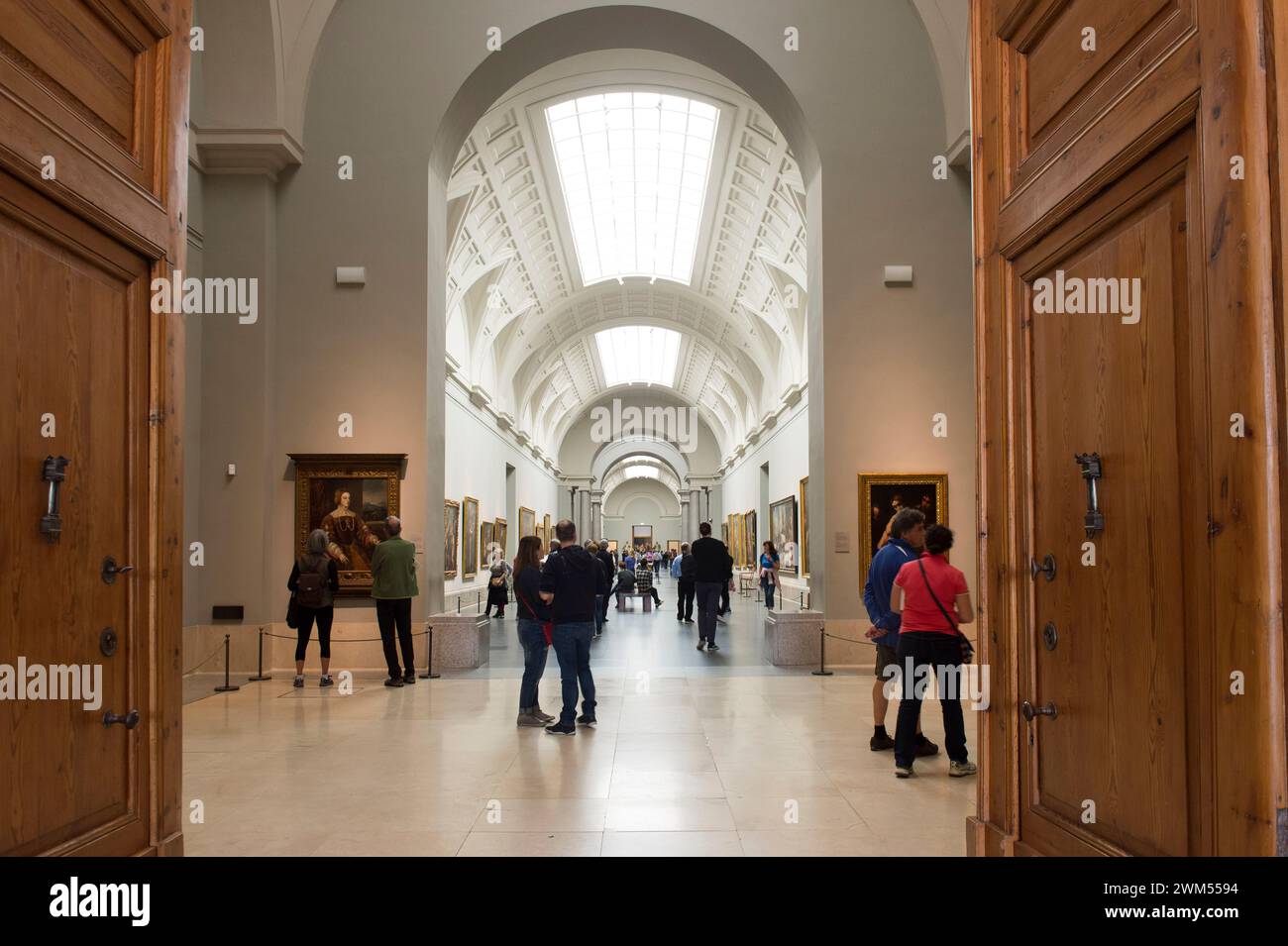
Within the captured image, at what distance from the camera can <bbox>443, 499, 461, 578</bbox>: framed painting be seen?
60.8 feet

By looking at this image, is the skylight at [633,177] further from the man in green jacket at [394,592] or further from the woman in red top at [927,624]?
the woman in red top at [927,624]

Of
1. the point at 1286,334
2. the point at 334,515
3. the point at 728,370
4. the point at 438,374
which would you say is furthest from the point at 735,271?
the point at 1286,334

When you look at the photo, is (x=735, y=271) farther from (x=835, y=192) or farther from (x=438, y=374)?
(x=438, y=374)

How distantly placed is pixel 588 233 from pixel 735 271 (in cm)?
373

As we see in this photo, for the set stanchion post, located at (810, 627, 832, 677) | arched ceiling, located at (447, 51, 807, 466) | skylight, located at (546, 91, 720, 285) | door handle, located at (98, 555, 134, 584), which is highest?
skylight, located at (546, 91, 720, 285)

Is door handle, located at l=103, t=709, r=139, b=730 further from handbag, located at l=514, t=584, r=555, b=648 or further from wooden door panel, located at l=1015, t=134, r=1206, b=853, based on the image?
handbag, located at l=514, t=584, r=555, b=648

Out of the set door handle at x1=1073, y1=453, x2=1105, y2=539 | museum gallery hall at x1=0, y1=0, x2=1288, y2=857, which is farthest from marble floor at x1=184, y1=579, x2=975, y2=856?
door handle at x1=1073, y1=453, x2=1105, y2=539

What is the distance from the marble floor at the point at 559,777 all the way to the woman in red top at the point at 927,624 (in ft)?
1.62

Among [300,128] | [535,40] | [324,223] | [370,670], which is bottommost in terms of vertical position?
[370,670]

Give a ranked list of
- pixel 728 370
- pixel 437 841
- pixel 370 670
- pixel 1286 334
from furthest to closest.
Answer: pixel 728 370 → pixel 370 670 → pixel 437 841 → pixel 1286 334

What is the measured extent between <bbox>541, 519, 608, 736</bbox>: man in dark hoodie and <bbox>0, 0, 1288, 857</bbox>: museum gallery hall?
37 millimetres

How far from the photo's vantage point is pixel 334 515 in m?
12.1

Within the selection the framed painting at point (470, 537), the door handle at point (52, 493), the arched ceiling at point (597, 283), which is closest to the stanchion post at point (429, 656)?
the arched ceiling at point (597, 283)

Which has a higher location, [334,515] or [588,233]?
[588,233]
